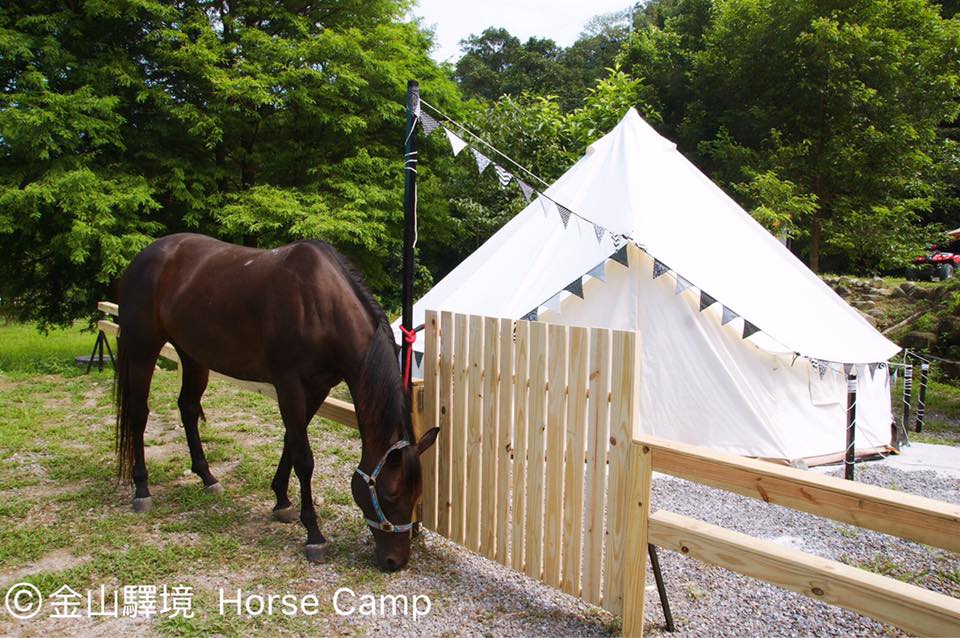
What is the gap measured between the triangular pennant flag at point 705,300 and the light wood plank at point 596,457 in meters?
2.65

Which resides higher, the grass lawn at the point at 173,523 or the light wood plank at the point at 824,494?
the light wood plank at the point at 824,494

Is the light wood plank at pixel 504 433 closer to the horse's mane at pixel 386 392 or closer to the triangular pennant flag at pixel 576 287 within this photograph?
the horse's mane at pixel 386 392

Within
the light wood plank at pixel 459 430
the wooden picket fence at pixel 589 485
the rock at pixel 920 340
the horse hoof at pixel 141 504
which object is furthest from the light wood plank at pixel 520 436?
the rock at pixel 920 340

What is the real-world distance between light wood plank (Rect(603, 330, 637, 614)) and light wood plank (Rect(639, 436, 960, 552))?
0.12m

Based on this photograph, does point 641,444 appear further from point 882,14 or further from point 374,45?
point 882,14

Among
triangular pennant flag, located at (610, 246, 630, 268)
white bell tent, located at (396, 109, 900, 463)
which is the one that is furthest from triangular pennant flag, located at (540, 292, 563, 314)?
triangular pennant flag, located at (610, 246, 630, 268)

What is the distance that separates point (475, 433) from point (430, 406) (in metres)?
0.35

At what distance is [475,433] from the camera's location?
9.81ft

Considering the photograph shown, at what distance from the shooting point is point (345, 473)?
14.6 feet

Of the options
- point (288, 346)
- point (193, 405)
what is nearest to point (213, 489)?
point (193, 405)

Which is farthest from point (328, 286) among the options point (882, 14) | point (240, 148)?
point (882, 14)

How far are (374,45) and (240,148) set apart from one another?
272cm

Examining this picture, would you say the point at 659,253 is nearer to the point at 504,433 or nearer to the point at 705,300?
the point at 705,300

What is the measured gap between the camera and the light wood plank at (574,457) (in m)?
2.52
